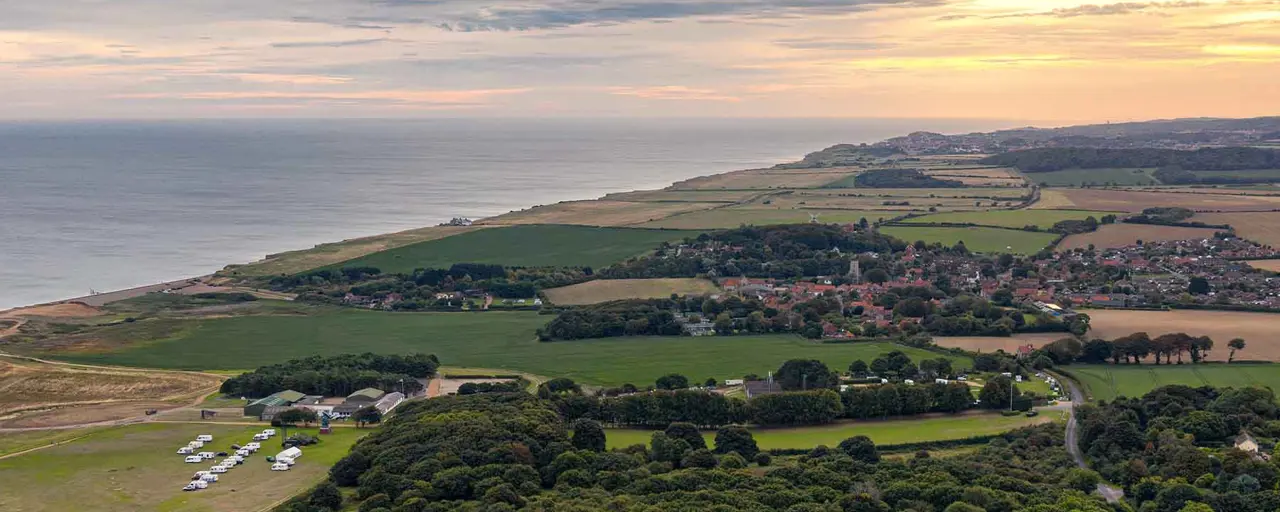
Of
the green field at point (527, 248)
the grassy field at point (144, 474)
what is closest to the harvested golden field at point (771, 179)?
the green field at point (527, 248)

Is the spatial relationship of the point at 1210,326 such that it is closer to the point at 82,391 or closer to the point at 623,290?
the point at 623,290

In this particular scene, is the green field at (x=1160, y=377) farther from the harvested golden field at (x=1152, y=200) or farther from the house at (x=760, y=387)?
the harvested golden field at (x=1152, y=200)

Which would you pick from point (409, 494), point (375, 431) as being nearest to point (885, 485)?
point (409, 494)

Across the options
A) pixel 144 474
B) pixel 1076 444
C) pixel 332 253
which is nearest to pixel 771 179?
pixel 332 253

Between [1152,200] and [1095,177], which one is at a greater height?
[1095,177]

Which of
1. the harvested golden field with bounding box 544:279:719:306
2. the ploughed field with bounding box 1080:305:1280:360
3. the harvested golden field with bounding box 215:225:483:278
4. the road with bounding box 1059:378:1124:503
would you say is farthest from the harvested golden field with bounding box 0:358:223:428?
the ploughed field with bounding box 1080:305:1280:360

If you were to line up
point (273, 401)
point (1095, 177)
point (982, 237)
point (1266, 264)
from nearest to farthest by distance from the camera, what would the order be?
point (273, 401) → point (1266, 264) → point (982, 237) → point (1095, 177)

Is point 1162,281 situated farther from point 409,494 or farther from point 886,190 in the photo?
point 886,190

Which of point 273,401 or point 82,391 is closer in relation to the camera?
point 273,401
